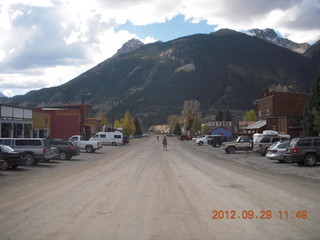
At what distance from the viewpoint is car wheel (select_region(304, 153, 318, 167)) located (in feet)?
80.7

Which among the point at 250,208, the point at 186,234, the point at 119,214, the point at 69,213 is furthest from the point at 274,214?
the point at 69,213

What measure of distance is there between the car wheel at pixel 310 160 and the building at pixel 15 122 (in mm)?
32791

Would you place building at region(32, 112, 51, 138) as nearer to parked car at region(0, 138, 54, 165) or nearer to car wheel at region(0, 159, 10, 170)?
parked car at region(0, 138, 54, 165)

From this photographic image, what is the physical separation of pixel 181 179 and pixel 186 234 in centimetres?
971

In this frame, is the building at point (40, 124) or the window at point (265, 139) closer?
the window at point (265, 139)

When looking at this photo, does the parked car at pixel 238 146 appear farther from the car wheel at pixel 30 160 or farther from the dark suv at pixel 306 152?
the car wheel at pixel 30 160

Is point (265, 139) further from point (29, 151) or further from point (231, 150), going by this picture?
point (29, 151)

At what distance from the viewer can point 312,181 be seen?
55.4 feet

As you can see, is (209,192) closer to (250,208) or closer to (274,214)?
(250,208)

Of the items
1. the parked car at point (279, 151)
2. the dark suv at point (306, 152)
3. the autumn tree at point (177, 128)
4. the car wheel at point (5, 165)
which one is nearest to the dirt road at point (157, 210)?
the car wheel at point (5, 165)

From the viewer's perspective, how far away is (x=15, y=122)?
4831cm

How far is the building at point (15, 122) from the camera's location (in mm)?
45406

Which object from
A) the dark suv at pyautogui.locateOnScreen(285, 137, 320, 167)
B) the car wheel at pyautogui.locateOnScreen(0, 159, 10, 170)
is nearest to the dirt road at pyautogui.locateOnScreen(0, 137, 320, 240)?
the car wheel at pyautogui.locateOnScreen(0, 159, 10, 170)

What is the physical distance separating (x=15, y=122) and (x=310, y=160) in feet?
117
